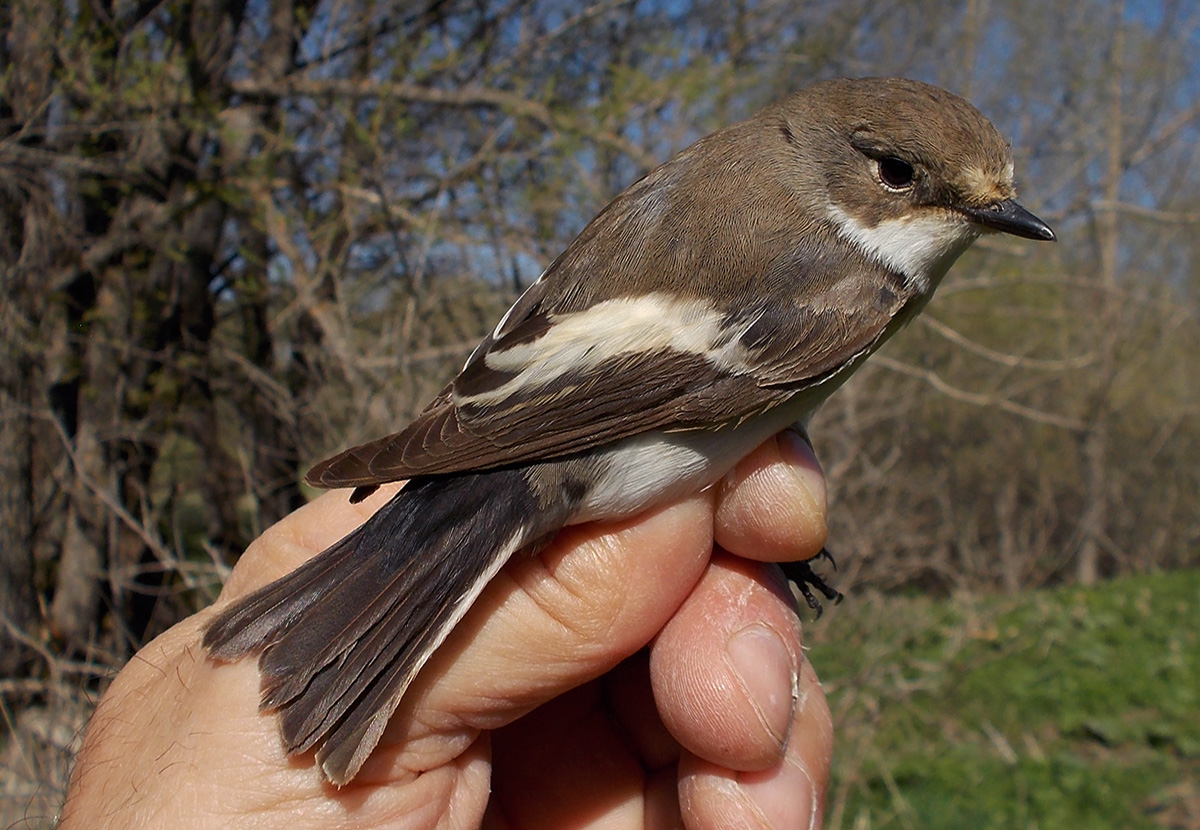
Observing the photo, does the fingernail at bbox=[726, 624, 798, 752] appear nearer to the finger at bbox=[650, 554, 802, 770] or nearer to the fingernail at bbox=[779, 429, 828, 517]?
the finger at bbox=[650, 554, 802, 770]

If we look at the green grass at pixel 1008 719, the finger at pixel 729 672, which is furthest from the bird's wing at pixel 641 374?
the green grass at pixel 1008 719

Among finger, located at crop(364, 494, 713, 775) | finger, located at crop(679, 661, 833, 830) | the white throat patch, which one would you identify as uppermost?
the white throat patch

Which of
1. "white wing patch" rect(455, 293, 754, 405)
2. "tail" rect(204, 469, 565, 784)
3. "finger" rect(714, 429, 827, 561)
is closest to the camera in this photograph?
"tail" rect(204, 469, 565, 784)

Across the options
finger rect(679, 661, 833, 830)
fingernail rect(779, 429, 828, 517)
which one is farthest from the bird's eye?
finger rect(679, 661, 833, 830)

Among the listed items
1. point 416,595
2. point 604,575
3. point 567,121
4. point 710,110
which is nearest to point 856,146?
point 604,575

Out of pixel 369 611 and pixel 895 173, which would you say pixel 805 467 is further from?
pixel 369 611

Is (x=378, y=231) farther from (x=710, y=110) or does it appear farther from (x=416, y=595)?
(x=416, y=595)

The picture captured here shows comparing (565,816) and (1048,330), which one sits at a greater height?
(565,816)
